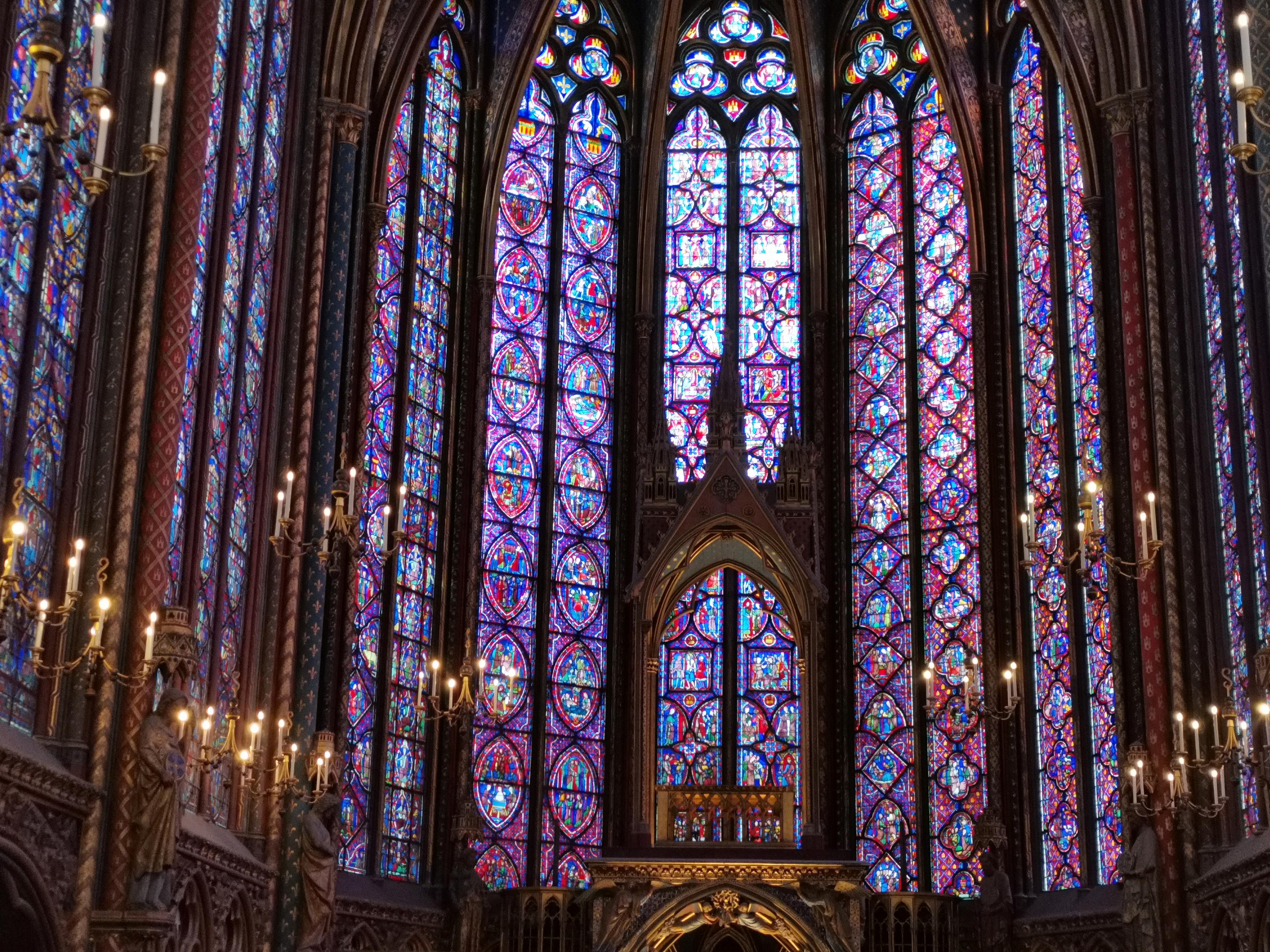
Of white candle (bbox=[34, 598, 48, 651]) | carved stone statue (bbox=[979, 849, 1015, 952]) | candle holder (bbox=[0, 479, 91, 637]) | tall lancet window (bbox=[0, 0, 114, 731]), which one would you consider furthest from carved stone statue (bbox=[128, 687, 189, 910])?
carved stone statue (bbox=[979, 849, 1015, 952])

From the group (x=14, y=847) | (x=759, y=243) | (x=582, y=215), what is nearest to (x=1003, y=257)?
(x=759, y=243)

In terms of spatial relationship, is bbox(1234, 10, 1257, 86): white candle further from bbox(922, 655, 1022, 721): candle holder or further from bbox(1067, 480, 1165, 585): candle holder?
bbox(922, 655, 1022, 721): candle holder

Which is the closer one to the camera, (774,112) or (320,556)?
(320,556)

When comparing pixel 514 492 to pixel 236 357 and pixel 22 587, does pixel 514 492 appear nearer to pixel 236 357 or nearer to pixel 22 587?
pixel 236 357

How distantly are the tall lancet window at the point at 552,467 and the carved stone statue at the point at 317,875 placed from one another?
4.53m

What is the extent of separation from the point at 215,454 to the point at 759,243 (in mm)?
11727

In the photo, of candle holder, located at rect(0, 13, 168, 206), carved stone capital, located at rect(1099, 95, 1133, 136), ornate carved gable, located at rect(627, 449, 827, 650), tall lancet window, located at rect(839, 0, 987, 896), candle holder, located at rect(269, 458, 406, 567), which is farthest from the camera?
tall lancet window, located at rect(839, 0, 987, 896)

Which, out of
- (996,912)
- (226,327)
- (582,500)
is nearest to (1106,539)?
(996,912)

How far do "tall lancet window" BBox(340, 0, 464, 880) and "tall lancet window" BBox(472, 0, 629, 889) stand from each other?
3.01ft

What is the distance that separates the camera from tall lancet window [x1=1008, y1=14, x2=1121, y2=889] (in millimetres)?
22188

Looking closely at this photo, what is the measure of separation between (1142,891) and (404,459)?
35.9 ft

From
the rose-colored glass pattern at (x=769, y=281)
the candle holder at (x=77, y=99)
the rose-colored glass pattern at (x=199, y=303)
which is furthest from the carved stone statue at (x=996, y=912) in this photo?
the candle holder at (x=77, y=99)

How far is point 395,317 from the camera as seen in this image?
981 inches

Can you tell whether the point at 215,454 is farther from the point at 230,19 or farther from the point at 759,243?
the point at 759,243
